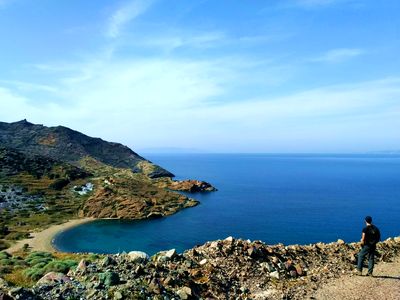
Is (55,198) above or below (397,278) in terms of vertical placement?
below

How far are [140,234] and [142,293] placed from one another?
85.3 metres

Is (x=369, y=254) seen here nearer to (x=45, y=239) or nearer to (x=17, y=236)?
(x=45, y=239)

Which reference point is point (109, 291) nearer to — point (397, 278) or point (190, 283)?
point (190, 283)

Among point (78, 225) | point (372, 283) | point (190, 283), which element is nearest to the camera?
point (190, 283)

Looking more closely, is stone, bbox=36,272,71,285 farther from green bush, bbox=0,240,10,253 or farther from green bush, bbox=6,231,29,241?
green bush, bbox=6,231,29,241

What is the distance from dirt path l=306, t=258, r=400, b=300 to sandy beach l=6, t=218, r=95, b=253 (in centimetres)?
6817

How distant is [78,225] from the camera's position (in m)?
104

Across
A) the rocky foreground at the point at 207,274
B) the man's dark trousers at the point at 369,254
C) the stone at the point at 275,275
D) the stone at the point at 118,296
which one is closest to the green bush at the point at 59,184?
the rocky foreground at the point at 207,274

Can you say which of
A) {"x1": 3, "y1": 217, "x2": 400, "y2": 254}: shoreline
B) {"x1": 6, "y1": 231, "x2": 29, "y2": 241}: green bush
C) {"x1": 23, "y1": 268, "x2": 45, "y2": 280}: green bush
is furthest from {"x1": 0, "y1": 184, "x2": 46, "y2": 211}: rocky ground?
{"x1": 23, "y1": 268, "x2": 45, "y2": 280}: green bush

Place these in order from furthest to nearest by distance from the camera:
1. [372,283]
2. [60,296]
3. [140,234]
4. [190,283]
A: [140,234] < [372,283] < [190,283] < [60,296]

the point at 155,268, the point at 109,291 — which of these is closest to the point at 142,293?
the point at 109,291

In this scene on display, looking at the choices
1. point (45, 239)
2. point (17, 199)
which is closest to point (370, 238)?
point (45, 239)

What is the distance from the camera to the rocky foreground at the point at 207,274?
48.7ft

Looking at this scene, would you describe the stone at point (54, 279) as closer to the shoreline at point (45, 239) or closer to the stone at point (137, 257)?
the stone at point (137, 257)
